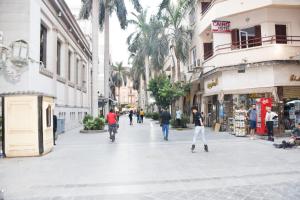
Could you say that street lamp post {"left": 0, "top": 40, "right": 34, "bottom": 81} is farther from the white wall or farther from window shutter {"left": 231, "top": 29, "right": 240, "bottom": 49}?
the white wall

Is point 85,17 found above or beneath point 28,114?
above

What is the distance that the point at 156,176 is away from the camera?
26.7 ft

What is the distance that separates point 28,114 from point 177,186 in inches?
294

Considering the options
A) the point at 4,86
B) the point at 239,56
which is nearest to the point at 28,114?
the point at 4,86

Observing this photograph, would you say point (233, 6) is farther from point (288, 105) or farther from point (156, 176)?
point (156, 176)

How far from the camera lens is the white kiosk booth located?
39.8 feet

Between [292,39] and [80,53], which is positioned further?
[80,53]

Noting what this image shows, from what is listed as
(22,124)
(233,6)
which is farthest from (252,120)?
(22,124)

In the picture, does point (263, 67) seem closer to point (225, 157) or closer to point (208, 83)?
point (208, 83)

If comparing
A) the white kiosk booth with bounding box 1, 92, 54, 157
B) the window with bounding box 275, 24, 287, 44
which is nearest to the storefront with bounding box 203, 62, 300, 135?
the window with bounding box 275, 24, 287, 44

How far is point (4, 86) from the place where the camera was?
16.1 m

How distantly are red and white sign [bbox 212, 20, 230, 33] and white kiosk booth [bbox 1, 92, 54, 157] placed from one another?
14383 mm

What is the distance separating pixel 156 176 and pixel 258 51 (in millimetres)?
14767

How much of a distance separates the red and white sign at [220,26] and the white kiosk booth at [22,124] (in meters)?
14.4
